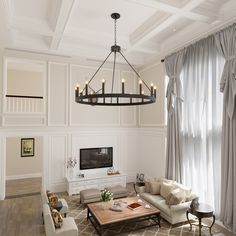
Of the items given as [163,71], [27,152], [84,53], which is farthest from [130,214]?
[27,152]

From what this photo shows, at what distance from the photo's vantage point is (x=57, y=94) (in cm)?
631

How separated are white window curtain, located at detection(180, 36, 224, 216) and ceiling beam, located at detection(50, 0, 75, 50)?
2870 mm

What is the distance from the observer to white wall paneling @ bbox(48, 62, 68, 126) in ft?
20.4

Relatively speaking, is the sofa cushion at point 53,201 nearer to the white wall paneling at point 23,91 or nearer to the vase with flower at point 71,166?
the vase with flower at point 71,166

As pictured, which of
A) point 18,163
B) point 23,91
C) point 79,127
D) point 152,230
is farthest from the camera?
point 23,91

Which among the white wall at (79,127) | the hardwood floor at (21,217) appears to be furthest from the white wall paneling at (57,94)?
the hardwood floor at (21,217)

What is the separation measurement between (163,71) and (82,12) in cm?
289

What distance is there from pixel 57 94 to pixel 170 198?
436 cm

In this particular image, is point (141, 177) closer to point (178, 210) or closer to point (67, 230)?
point (178, 210)

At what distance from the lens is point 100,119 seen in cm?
688

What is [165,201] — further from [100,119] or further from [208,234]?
[100,119]

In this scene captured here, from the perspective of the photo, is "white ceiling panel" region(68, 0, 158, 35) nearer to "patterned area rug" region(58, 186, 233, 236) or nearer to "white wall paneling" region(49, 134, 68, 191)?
"white wall paneling" region(49, 134, 68, 191)

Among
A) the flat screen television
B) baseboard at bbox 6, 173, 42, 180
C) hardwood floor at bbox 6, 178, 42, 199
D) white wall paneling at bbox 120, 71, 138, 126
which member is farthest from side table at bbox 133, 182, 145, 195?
baseboard at bbox 6, 173, 42, 180

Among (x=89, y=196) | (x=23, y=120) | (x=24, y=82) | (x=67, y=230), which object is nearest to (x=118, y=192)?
(x=89, y=196)
